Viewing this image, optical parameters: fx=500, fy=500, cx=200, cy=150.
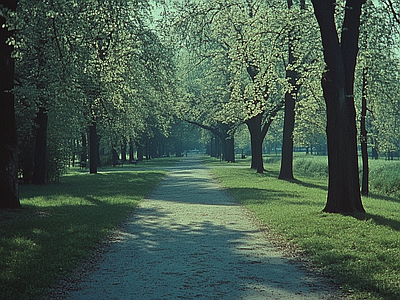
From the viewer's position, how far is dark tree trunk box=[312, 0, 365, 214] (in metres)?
13.0

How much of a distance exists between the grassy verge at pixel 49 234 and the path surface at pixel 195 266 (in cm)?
51

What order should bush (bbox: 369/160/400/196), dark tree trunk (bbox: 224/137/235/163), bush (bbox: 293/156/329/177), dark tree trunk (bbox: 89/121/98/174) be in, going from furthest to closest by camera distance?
dark tree trunk (bbox: 224/137/235/163) < bush (bbox: 293/156/329/177) < dark tree trunk (bbox: 89/121/98/174) < bush (bbox: 369/160/400/196)

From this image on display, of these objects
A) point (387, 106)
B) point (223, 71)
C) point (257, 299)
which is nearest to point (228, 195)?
point (387, 106)

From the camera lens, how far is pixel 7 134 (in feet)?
43.6

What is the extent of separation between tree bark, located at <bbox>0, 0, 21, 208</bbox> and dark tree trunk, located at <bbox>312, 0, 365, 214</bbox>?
843 cm

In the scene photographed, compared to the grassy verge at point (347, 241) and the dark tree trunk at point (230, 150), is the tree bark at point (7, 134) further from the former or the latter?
the dark tree trunk at point (230, 150)

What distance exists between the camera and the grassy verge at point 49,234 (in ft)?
21.8

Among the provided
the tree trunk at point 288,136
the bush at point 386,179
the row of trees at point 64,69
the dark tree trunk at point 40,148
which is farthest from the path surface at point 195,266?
the bush at point 386,179

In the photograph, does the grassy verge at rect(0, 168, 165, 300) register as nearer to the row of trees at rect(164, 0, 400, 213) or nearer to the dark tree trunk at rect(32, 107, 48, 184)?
the dark tree trunk at rect(32, 107, 48, 184)

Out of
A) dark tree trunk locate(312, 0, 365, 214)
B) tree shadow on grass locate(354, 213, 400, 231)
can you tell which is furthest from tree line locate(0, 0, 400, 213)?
tree shadow on grass locate(354, 213, 400, 231)

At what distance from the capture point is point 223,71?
39.9 metres

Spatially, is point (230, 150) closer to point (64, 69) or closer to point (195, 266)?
point (64, 69)

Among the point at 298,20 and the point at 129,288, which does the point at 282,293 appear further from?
the point at 298,20

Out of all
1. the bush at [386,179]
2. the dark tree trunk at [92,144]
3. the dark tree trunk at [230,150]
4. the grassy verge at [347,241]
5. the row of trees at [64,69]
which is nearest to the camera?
the grassy verge at [347,241]
